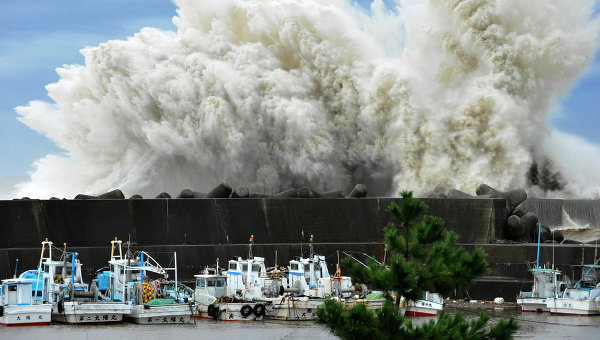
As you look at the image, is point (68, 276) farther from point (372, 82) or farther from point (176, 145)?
point (372, 82)

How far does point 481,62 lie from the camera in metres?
63.2

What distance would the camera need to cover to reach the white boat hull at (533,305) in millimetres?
44281

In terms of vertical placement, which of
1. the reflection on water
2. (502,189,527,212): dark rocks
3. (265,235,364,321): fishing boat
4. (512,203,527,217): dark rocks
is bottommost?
the reflection on water

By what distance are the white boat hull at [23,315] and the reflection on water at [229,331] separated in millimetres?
466

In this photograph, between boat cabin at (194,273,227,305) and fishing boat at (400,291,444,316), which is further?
boat cabin at (194,273,227,305)

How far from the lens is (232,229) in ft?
158

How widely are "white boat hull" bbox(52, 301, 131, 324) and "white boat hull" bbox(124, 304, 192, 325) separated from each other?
411mm

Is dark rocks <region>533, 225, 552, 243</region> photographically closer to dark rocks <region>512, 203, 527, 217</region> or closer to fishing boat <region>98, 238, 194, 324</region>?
dark rocks <region>512, 203, 527, 217</region>

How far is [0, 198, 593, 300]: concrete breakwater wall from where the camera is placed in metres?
45.8

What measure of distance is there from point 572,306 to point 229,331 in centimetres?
1464

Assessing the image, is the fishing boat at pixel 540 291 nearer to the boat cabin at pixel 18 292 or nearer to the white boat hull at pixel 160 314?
the white boat hull at pixel 160 314

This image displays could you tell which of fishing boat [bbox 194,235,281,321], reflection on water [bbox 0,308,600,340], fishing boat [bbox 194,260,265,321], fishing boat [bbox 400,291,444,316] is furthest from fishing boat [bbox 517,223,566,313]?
fishing boat [bbox 194,260,265,321]

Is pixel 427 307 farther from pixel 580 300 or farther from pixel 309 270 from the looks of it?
pixel 580 300

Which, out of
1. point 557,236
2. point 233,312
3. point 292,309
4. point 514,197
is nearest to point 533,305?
point 557,236
